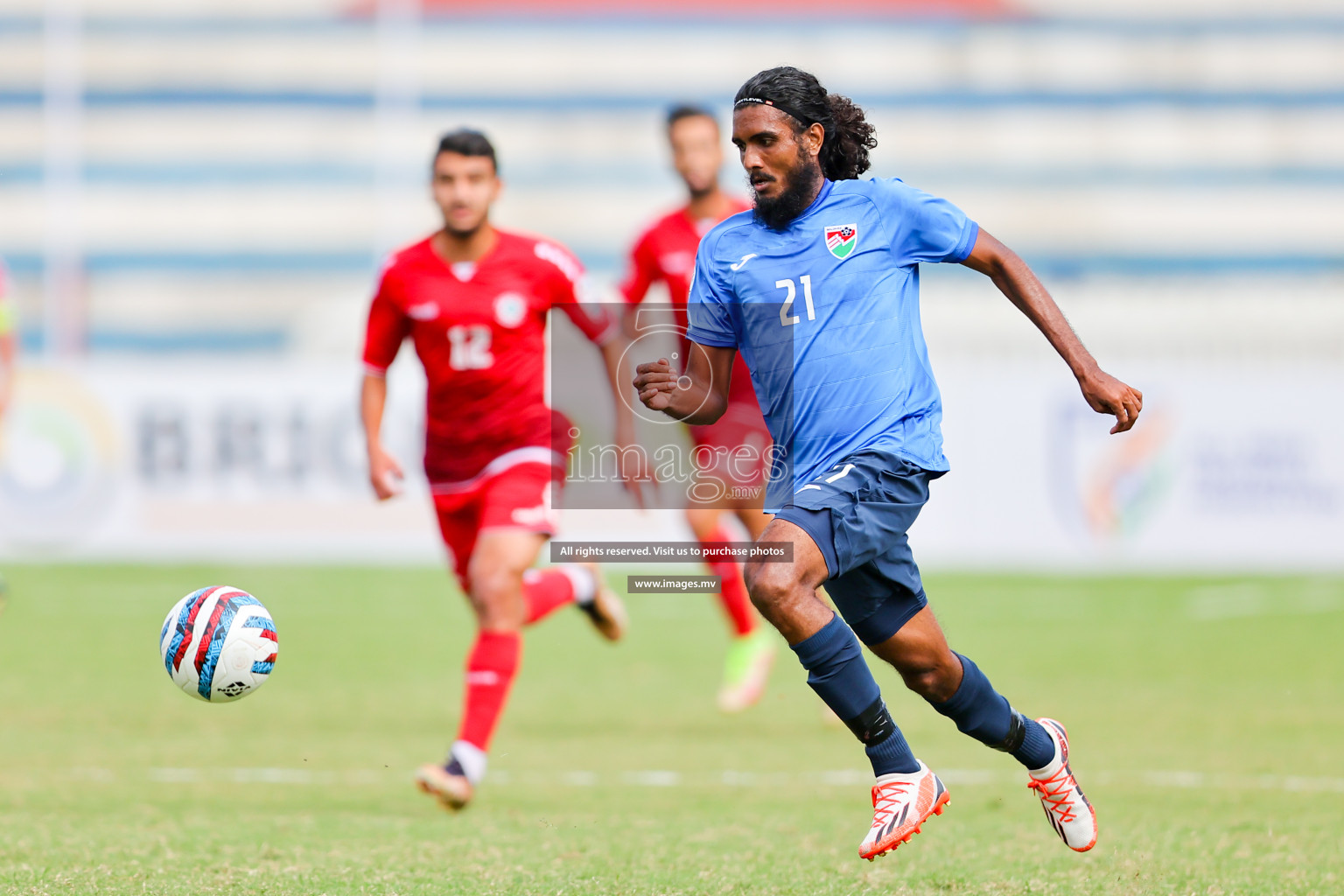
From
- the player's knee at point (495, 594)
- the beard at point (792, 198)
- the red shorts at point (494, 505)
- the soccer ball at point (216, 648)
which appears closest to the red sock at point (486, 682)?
the player's knee at point (495, 594)

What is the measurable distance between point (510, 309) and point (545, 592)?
142 centimetres

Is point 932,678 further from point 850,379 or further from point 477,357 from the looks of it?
point 477,357

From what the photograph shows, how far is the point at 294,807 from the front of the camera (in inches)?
252

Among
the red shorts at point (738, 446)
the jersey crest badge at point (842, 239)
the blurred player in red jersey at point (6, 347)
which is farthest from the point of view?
the blurred player in red jersey at point (6, 347)

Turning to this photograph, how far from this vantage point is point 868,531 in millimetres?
4953

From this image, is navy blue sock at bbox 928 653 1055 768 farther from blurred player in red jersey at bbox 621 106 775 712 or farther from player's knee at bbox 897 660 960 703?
blurred player in red jersey at bbox 621 106 775 712

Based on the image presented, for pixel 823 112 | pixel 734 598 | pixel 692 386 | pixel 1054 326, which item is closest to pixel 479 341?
pixel 692 386

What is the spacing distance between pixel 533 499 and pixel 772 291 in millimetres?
2304

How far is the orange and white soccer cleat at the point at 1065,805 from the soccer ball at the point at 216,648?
2560mm

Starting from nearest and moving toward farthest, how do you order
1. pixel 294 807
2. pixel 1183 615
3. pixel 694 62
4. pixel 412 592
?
1. pixel 294 807
2. pixel 1183 615
3. pixel 412 592
4. pixel 694 62

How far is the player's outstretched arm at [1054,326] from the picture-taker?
4828 mm

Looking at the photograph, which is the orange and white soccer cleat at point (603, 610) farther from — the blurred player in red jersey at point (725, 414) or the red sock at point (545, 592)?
the blurred player in red jersey at point (725, 414)

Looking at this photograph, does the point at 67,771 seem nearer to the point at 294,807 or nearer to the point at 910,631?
the point at 294,807

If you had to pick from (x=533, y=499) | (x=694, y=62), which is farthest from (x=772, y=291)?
(x=694, y=62)
